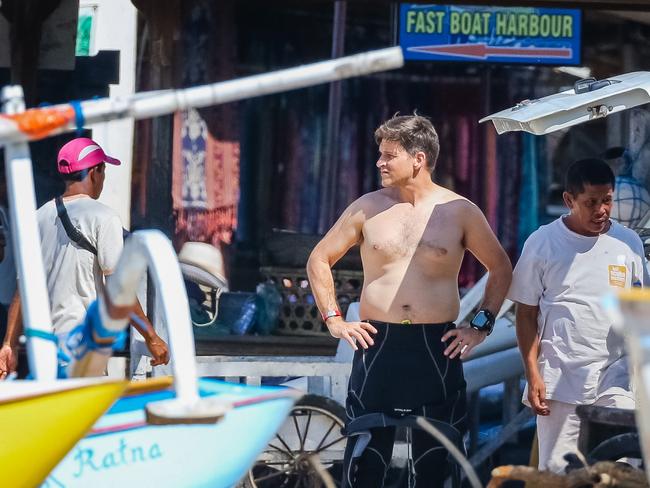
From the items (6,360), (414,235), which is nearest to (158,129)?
(6,360)

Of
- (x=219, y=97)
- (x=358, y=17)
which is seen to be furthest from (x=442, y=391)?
(x=358, y=17)

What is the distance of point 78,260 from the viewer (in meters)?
5.73

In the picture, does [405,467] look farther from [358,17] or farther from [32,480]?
[358,17]

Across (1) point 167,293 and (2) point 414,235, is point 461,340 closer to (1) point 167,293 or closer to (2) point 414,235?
(2) point 414,235

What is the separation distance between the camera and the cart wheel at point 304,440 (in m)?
6.51

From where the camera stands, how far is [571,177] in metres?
5.47

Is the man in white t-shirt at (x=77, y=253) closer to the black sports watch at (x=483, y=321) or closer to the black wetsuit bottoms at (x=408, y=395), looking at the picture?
the black wetsuit bottoms at (x=408, y=395)

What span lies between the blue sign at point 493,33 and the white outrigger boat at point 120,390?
218 inches

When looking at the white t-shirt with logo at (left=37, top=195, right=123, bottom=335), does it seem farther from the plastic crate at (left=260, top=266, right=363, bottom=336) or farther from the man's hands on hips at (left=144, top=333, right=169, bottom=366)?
the plastic crate at (left=260, top=266, right=363, bottom=336)

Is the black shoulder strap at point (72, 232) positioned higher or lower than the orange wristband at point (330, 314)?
higher

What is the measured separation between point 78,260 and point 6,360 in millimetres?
566

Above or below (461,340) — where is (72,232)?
above

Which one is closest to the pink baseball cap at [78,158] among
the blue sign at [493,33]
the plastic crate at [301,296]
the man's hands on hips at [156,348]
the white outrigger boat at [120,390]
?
the man's hands on hips at [156,348]

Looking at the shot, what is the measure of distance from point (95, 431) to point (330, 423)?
2.73 meters
